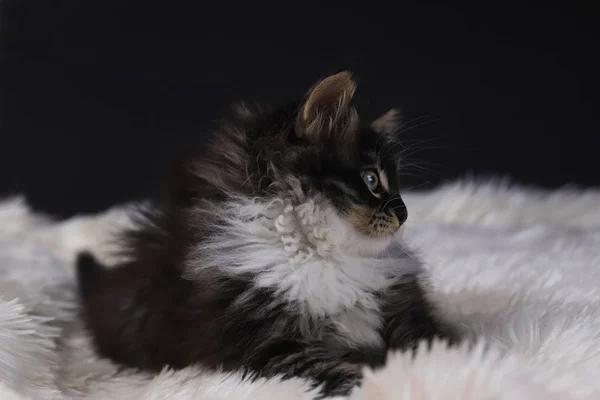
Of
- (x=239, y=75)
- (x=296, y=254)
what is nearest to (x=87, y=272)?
(x=296, y=254)

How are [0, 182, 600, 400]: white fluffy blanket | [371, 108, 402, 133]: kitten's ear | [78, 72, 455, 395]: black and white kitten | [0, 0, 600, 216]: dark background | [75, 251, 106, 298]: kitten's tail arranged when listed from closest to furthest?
[0, 182, 600, 400]: white fluffy blanket < [78, 72, 455, 395]: black and white kitten < [371, 108, 402, 133]: kitten's ear < [75, 251, 106, 298]: kitten's tail < [0, 0, 600, 216]: dark background

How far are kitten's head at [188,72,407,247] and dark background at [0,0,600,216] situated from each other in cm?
160

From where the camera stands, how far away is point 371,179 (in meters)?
1.12

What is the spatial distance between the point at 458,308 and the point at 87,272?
2.87ft

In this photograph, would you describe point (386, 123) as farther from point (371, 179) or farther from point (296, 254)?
point (296, 254)

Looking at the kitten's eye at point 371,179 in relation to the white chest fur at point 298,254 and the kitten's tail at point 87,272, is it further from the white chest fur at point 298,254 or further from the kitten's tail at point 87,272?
the kitten's tail at point 87,272

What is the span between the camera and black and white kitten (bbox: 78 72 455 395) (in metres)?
1.05

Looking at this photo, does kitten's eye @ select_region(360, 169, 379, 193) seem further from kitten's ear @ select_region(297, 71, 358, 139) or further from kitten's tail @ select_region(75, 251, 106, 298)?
kitten's tail @ select_region(75, 251, 106, 298)

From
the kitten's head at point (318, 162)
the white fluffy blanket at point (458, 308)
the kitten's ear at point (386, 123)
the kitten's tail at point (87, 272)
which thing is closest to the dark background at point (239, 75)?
the white fluffy blanket at point (458, 308)

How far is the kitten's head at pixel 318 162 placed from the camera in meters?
1.08

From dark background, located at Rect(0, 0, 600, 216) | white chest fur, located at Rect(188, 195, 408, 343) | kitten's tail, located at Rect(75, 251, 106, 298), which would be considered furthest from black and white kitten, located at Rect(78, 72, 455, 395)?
dark background, located at Rect(0, 0, 600, 216)

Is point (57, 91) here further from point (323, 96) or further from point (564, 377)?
point (564, 377)

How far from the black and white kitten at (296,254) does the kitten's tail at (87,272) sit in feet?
1.52

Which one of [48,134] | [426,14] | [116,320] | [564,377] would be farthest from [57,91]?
[564,377]
